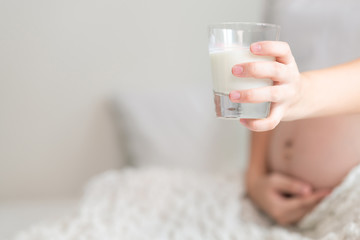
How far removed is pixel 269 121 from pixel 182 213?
0.50m

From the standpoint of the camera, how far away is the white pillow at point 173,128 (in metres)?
1.49

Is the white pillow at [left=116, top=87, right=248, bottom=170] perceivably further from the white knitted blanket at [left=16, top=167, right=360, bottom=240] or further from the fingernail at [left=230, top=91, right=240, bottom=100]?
the fingernail at [left=230, top=91, right=240, bottom=100]

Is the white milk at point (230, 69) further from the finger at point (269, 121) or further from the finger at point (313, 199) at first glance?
the finger at point (313, 199)

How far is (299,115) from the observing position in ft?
2.15

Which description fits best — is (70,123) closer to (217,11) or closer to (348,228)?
(217,11)

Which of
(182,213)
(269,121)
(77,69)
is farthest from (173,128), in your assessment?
(269,121)

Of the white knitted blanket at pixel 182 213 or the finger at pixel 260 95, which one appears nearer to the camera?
the finger at pixel 260 95

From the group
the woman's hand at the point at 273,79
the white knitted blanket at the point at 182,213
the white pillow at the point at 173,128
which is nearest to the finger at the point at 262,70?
the woman's hand at the point at 273,79

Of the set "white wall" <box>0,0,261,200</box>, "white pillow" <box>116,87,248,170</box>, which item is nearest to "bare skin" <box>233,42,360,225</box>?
"white pillow" <box>116,87,248,170</box>

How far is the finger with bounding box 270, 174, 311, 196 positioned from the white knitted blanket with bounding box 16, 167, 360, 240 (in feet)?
0.28

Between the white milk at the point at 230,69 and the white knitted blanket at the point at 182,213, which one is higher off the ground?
the white milk at the point at 230,69

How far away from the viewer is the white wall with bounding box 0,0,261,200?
1389 millimetres

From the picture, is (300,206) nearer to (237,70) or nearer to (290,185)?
(290,185)

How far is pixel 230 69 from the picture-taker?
1.92ft
